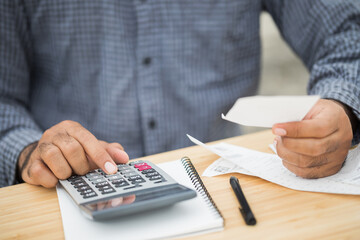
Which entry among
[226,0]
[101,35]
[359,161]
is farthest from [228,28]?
[359,161]

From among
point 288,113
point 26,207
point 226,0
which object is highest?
point 226,0

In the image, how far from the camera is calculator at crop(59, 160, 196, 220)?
→ 357 millimetres

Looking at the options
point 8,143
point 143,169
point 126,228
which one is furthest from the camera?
point 8,143

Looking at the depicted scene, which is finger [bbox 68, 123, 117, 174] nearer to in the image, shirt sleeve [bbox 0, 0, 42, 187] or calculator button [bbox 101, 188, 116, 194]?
calculator button [bbox 101, 188, 116, 194]

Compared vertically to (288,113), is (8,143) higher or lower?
lower

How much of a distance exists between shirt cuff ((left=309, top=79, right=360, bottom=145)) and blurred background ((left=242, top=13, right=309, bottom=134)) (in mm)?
1519

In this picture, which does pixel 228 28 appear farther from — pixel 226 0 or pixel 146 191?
pixel 146 191

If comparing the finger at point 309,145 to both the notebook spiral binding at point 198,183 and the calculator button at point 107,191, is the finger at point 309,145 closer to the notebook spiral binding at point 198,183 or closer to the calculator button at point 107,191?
the notebook spiral binding at point 198,183

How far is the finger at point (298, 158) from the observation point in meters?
0.44

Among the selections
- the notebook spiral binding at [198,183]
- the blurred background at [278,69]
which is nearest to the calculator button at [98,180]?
the notebook spiral binding at [198,183]

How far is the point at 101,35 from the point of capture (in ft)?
2.64

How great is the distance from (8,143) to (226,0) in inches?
24.0

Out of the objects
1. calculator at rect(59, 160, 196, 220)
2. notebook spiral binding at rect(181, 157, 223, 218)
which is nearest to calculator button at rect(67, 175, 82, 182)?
calculator at rect(59, 160, 196, 220)

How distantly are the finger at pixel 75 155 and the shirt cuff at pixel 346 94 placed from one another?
407 mm
